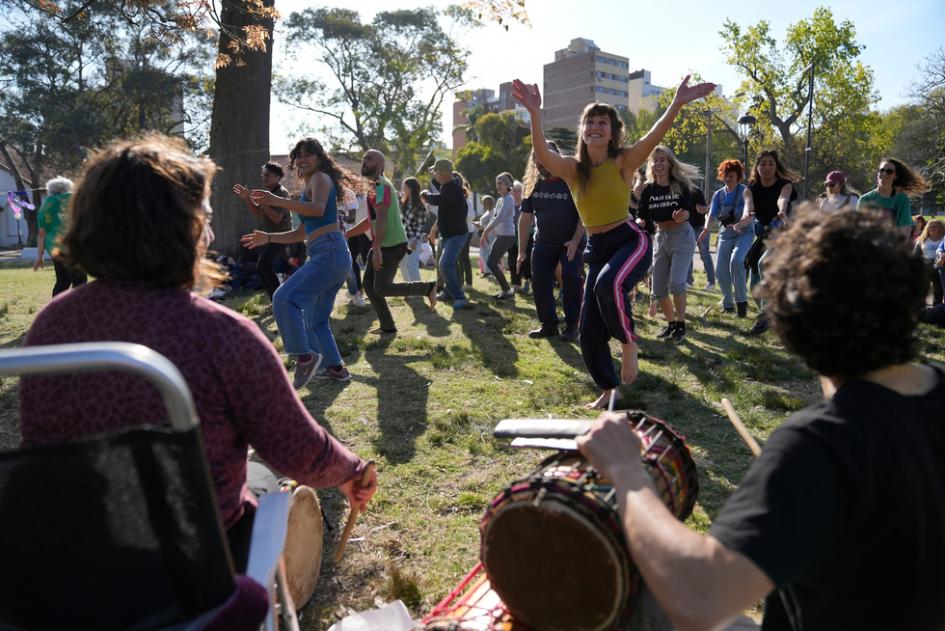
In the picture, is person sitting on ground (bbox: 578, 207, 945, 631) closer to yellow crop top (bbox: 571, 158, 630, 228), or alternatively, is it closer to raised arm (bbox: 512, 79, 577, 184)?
raised arm (bbox: 512, 79, 577, 184)

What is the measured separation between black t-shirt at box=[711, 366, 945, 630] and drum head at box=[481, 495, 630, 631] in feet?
1.69

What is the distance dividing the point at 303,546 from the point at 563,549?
45.4 inches

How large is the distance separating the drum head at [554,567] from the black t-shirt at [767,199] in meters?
7.34

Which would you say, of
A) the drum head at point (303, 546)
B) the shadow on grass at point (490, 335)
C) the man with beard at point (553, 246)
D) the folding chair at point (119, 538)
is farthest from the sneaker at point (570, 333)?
the folding chair at point (119, 538)

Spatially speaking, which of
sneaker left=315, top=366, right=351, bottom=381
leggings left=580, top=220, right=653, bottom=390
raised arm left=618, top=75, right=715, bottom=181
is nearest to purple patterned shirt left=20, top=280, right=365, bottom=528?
leggings left=580, top=220, right=653, bottom=390

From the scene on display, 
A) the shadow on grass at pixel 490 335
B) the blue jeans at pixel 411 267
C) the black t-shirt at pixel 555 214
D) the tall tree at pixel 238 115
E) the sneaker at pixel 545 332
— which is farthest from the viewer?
the tall tree at pixel 238 115

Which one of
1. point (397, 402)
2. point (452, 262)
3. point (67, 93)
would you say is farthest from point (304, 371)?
point (67, 93)

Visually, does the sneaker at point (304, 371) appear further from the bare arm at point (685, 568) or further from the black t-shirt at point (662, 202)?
the bare arm at point (685, 568)

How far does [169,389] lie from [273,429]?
627 millimetres

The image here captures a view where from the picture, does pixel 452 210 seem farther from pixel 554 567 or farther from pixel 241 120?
pixel 554 567

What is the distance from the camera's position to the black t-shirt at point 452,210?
32.1 ft

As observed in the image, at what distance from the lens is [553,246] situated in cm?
729

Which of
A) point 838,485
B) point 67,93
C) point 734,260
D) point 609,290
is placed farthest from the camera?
point 67,93

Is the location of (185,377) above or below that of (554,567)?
above
